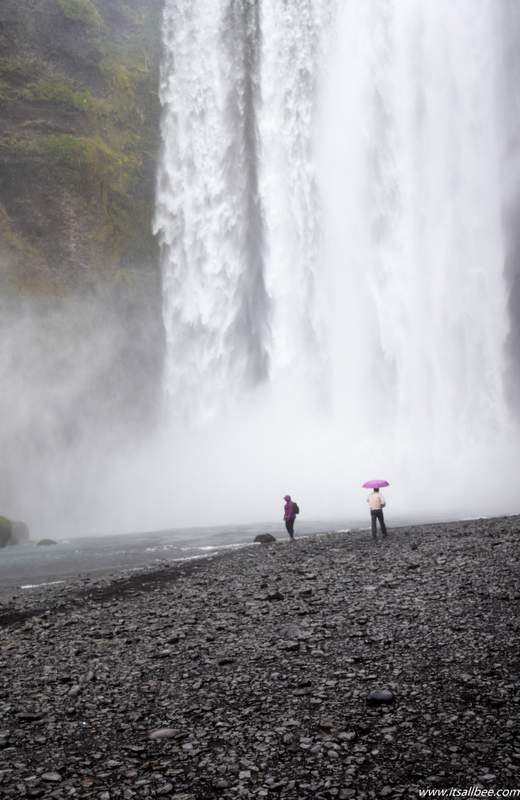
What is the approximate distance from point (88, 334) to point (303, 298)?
14.8 metres

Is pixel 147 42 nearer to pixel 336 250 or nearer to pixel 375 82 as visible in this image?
pixel 375 82

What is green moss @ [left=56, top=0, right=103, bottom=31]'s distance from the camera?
46.5 m

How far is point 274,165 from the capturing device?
44.8 meters

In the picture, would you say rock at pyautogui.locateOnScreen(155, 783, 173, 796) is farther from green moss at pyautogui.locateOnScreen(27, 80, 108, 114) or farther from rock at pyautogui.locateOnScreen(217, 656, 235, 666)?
green moss at pyautogui.locateOnScreen(27, 80, 108, 114)

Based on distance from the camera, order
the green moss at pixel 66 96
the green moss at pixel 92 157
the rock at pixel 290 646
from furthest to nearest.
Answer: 1. the green moss at pixel 66 96
2. the green moss at pixel 92 157
3. the rock at pixel 290 646

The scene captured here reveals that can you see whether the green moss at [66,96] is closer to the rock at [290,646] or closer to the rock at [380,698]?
the rock at [290,646]

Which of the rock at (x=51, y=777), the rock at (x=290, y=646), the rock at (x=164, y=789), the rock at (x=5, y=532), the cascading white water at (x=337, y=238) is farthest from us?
the cascading white water at (x=337, y=238)

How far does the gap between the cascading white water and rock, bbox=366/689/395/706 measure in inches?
1254

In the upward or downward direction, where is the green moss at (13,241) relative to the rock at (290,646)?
upward

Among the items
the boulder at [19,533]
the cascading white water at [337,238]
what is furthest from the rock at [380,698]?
the cascading white water at [337,238]

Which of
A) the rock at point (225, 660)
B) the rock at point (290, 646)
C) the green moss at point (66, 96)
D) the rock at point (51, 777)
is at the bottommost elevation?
the rock at point (51, 777)

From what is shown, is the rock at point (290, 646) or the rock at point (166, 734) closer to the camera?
the rock at point (166, 734)

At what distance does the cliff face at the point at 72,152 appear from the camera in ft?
138

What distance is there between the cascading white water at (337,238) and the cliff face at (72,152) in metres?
2.47
